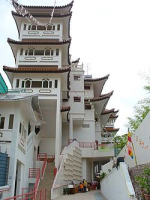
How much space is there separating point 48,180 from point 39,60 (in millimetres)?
11224

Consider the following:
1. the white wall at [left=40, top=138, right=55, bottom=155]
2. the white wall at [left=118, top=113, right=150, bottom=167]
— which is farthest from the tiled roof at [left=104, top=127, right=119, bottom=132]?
the white wall at [left=118, top=113, right=150, bottom=167]

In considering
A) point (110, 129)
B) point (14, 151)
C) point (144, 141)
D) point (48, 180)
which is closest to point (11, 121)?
point (14, 151)

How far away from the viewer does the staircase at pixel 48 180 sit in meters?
12.8

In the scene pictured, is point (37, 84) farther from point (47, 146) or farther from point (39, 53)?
point (47, 146)

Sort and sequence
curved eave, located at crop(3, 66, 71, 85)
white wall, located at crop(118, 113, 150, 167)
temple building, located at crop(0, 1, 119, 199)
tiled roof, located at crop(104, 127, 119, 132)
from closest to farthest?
white wall, located at crop(118, 113, 150, 167)
temple building, located at crop(0, 1, 119, 199)
curved eave, located at crop(3, 66, 71, 85)
tiled roof, located at crop(104, 127, 119, 132)

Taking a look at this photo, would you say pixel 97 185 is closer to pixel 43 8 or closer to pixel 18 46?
pixel 18 46

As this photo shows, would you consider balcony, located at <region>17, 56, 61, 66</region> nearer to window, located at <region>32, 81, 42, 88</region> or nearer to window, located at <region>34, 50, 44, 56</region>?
window, located at <region>34, 50, 44, 56</region>

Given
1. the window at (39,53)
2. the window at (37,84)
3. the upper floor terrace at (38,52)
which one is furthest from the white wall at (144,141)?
the window at (39,53)

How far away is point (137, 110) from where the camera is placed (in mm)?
25719

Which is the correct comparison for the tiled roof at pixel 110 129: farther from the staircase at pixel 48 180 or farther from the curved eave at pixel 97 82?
the staircase at pixel 48 180

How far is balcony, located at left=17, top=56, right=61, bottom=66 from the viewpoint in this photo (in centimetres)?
2056

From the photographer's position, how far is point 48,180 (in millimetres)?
14500

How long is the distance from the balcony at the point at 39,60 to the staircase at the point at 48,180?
30.6 feet

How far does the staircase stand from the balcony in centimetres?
934
